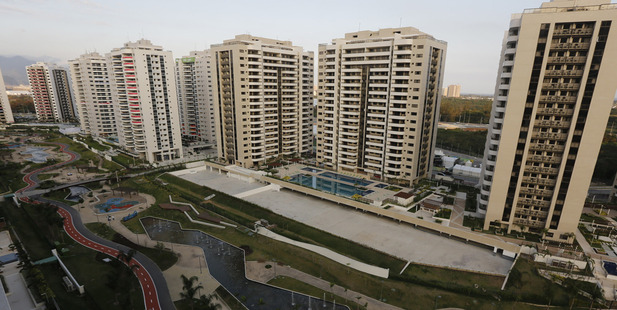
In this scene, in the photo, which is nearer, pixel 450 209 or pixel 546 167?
pixel 546 167

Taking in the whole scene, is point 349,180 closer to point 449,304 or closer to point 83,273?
point 449,304

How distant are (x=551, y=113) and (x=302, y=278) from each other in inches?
1677

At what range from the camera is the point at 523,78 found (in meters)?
43.1

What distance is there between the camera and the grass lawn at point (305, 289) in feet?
115

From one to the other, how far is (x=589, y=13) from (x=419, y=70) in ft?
87.1

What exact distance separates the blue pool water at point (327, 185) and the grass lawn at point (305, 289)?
89.7 ft

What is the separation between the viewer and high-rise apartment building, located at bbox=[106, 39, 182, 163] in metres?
85.3

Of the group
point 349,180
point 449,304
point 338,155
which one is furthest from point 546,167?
point 338,155

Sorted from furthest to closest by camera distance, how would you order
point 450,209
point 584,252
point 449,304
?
point 450,209
point 584,252
point 449,304

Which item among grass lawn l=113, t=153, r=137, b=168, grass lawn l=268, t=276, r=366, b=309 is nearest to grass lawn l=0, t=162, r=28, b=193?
grass lawn l=113, t=153, r=137, b=168

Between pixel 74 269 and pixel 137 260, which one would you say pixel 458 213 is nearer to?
pixel 137 260

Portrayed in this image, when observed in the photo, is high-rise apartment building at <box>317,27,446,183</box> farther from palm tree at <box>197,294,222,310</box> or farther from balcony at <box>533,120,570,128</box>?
palm tree at <box>197,294,222,310</box>

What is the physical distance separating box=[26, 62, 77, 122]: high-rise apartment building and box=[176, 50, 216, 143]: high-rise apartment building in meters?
86.3

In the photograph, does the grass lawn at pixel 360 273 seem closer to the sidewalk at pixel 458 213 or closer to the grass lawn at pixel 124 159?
the sidewalk at pixel 458 213
